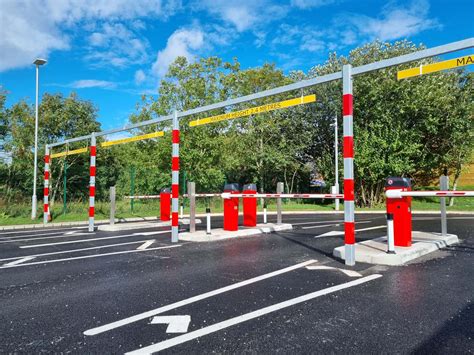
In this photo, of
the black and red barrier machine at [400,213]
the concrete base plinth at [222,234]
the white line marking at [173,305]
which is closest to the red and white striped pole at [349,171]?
the white line marking at [173,305]

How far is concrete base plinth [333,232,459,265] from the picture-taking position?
6.23 m

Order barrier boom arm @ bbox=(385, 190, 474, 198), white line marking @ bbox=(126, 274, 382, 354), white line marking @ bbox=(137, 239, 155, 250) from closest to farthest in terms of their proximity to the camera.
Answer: white line marking @ bbox=(126, 274, 382, 354), barrier boom arm @ bbox=(385, 190, 474, 198), white line marking @ bbox=(137, 239, 155, 250)

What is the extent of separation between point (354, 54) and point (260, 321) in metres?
25.7

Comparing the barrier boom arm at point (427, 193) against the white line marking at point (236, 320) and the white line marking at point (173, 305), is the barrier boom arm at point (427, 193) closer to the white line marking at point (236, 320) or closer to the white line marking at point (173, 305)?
the white line marking at point (236, 320)

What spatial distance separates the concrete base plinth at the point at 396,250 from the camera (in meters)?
6.23

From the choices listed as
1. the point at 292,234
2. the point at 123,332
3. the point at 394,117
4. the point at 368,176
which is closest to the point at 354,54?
the point at 394,117

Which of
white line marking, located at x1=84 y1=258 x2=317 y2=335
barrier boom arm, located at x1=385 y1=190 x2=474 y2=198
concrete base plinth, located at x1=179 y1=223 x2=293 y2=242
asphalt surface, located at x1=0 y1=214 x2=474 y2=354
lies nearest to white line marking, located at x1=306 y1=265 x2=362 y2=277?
asphalt surface, located at x1=0 y1=214 x2=474 y2=354

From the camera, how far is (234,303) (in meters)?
4.23

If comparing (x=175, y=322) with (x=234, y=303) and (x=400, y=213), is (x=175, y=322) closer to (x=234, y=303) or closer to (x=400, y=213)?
(x=234, y=303)

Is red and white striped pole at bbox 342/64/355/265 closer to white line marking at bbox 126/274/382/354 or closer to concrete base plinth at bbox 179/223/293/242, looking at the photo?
white line marking at bbox 126/274/382/354

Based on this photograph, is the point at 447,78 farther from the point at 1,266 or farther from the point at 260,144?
the point at 1,266

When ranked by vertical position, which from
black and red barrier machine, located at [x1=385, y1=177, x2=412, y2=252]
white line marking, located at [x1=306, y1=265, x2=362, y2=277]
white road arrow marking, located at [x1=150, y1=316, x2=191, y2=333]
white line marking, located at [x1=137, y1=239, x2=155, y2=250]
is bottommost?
white line marking, located at [x1=137, y1=239, x2=155, y2=250]

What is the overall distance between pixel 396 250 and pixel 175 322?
462cm

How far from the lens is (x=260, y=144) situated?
29.7 m
